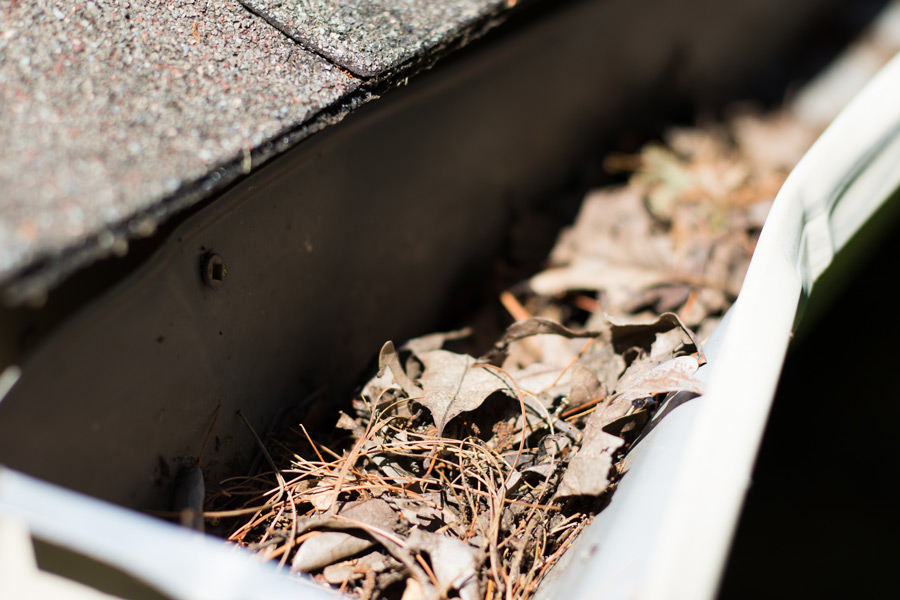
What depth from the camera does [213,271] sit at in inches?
37.6

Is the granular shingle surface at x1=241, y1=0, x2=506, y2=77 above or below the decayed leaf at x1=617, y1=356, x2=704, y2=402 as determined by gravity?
above

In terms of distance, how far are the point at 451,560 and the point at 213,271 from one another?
54cm

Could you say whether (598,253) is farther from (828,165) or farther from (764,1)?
(764,1)

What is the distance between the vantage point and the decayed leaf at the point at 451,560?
0.86 m

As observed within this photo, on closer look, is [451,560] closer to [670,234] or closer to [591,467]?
[591,467]

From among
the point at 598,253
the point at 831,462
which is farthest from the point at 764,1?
the point at 831,462

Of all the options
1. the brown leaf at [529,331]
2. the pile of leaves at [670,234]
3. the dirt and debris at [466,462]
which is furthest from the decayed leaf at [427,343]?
the pile of leaves at [670,234]

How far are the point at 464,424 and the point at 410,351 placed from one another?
0.73ft

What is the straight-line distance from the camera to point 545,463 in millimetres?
1003

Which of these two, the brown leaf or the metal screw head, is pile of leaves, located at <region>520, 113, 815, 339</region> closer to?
the brown leaf

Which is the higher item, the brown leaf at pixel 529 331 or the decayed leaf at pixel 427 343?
the brown leaf at pixel 529 331

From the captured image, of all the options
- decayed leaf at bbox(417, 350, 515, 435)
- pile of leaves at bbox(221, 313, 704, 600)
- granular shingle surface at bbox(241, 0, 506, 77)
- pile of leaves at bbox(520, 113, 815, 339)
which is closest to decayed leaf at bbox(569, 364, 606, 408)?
pile of leaves at bbox(221, 313, 704, 600)

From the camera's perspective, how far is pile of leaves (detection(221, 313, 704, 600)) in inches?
35.0

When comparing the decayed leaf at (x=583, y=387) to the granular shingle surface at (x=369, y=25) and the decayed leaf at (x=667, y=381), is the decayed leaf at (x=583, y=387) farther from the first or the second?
the granular shingle surface at (x=369, y=25)
